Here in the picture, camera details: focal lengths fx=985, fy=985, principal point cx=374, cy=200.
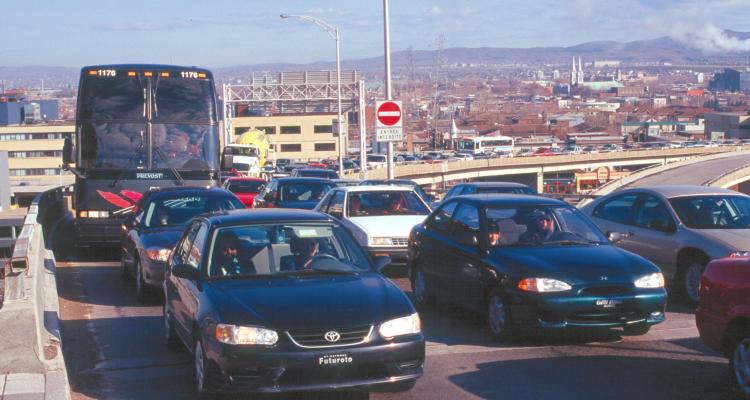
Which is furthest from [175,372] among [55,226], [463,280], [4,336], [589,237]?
[55,226]

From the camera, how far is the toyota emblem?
735 cm

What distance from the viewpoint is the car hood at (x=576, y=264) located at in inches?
388

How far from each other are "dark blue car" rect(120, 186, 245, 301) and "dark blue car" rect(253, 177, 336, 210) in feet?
25.4

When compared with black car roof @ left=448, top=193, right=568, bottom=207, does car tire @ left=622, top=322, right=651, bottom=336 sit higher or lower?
lower

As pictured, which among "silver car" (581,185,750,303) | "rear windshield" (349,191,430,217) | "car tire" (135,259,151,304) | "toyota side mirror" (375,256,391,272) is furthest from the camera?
"rear windshield" (349,191,430,217)

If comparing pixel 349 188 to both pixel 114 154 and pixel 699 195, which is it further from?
pixel 699 195

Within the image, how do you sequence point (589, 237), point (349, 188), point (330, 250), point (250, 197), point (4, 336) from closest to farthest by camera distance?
point (4, 336) < point (330, 250) < point (589, 237) < point (349, 188) < point (250, 197)

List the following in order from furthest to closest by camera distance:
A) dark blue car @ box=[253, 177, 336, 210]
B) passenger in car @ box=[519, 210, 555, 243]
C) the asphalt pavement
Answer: dark blue car @ box=[253, 177, 336, 210] → passenger in car @ box=[519, 210, 555, 243] → the asphalt pavement

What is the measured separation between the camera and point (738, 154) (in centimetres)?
9694

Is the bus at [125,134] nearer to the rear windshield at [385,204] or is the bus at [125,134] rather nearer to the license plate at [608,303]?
the rear windshield at [385,204]

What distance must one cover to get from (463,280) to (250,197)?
21.4 metres

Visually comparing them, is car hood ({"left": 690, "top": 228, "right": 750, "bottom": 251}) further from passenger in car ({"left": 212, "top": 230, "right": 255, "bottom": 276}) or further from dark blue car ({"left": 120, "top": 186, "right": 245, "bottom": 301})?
dark blue car ({"left": 120, "top": 186, "right": 245, "bottom": 301})

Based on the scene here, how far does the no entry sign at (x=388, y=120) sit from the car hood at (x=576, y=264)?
13.6 meters

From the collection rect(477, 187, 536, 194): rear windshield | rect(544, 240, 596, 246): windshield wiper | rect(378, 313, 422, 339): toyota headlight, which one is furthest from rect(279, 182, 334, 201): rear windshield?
rect(378, 313, 422, 339): toyota headlight
